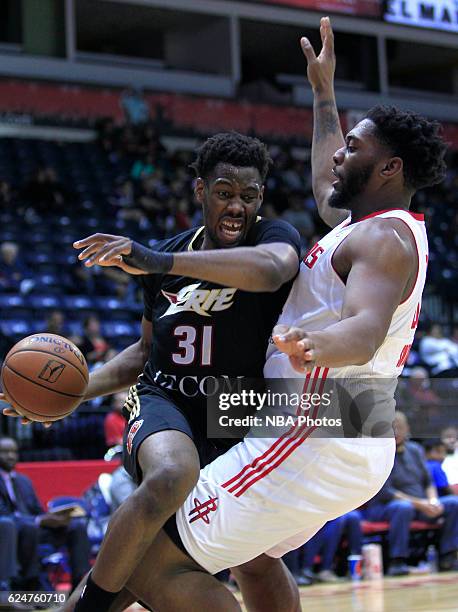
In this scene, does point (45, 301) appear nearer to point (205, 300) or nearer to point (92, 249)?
point (205, 300)

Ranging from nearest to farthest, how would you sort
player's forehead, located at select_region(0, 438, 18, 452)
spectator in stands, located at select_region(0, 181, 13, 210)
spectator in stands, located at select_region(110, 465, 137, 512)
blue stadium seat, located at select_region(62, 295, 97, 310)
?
player's forehead, located at select_region(0, 438, 18, 452), spectator in stands, located at select_region(110, 465, 137, 512), blue stadium seat, located at select_region(62, 295, 97, 310), spectator in stands, located at select_region(0, 181, 13, 210)

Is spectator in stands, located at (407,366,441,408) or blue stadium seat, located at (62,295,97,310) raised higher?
blue stadium seat, located at (62,295,97,310)

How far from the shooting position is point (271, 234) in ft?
11.5

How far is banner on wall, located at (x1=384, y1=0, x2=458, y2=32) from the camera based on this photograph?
18.5 meters

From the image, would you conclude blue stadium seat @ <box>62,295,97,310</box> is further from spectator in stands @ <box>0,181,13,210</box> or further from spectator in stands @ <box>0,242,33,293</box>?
spectator in stands @ <box>0,181,13,210</box>

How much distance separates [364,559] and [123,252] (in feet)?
19.9

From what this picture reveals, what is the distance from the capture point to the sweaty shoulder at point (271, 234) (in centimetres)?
348

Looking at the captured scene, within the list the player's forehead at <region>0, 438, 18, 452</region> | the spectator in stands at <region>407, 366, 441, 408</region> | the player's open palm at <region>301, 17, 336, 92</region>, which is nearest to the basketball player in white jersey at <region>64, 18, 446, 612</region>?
the player's open palm at <region>301, 17, 336, 92</region>

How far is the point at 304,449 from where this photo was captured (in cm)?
326

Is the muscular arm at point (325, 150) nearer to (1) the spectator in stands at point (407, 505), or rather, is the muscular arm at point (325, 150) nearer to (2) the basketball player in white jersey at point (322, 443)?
(2) the basketball player in white jersey at point (322, 443)

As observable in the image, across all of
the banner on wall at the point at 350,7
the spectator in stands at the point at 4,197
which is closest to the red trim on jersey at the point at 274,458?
the spectator in stands at the point at 4,197

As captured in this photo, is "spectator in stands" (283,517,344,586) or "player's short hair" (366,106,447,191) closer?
"player's short hair" (366,106,447,191)

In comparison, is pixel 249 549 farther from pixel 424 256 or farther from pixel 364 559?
pixel 364 559

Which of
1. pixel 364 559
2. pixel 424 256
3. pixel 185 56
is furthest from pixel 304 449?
pixel 185 56
